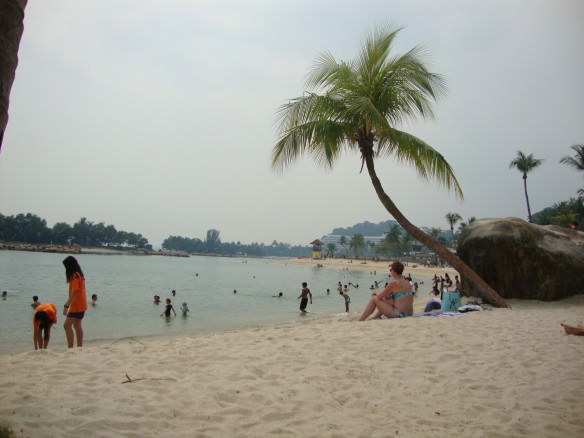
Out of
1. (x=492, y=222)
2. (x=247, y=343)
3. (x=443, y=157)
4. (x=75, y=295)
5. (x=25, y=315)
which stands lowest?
(x=25, y=315)

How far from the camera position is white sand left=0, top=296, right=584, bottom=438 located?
278cm

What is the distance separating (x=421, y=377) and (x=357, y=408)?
1134 millimetres

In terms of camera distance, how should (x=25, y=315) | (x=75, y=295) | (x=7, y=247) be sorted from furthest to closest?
1. (x=7, y=247)
2. (x=25, y=315)
3. (x=75, y=295)

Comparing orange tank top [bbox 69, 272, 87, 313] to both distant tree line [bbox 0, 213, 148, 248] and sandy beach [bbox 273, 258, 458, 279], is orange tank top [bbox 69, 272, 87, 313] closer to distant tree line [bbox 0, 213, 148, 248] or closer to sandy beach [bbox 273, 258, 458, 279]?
sandy beach [bbox 273, 258, 458, 279]

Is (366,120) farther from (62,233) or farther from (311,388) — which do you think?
(62,233)

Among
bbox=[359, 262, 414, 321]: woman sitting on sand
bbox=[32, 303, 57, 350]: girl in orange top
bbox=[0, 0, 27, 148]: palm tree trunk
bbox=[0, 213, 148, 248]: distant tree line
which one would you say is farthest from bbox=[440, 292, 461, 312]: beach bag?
bbox=[0, 213, 148, 248]: distant tree line

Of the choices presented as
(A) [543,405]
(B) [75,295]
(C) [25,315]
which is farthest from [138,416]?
(C) [25,315]

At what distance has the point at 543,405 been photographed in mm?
3156

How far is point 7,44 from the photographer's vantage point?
190cm

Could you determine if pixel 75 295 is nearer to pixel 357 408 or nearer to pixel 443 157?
pixel 357 408

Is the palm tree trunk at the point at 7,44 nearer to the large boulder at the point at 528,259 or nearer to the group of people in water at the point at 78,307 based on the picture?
the group of people in water at the point at 78,307

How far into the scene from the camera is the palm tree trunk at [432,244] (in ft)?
31.9

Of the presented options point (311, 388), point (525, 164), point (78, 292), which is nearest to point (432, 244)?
point (311, 388)

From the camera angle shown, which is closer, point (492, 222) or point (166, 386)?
point (166, 386)
